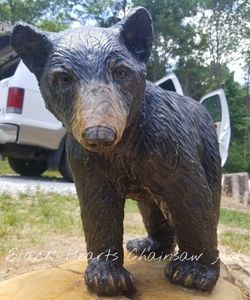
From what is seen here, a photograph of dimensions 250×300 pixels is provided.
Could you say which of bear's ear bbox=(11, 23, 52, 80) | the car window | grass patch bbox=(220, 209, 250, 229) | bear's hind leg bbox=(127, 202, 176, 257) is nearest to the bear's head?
bear's ear bbox=(11, 23, 52, 80)

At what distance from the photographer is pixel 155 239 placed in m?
2.29

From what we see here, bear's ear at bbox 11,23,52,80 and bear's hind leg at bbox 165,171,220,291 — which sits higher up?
bear's ear at bbox 11,23,52,80

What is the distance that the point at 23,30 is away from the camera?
1538 millimetres

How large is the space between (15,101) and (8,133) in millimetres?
412

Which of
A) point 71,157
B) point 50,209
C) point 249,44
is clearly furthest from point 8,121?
point 249,44

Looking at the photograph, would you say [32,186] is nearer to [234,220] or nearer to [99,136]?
[234,220]

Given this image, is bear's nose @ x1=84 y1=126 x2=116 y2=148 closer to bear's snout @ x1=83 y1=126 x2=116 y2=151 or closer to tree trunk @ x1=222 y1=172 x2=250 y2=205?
bear's snout @ x1=83 y1=126 x2=116 y2=151

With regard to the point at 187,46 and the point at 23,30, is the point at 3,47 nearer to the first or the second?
the point at 23,30

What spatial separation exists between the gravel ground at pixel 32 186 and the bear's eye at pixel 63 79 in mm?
4046

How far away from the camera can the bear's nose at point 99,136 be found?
4.09 ft

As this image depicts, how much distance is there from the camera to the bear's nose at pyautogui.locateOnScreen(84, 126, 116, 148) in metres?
1.25

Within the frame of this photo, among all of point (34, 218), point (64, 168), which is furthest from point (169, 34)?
point (34, 218)

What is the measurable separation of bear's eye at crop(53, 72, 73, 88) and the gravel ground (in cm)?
405

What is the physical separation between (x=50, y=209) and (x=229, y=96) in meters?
15.2
